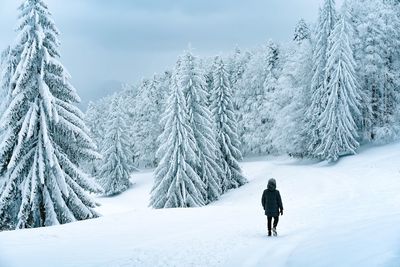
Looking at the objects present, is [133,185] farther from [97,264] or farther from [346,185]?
[97,264]

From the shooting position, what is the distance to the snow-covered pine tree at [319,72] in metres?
41.4

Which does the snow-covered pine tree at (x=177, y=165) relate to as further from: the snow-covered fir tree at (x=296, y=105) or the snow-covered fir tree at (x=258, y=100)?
the snow-covered fir tree at (x=258, y=100)

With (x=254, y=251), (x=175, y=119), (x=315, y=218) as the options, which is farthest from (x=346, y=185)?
(x=254, y=251)

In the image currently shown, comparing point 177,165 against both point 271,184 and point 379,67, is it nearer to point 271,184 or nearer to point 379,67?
point 271,184

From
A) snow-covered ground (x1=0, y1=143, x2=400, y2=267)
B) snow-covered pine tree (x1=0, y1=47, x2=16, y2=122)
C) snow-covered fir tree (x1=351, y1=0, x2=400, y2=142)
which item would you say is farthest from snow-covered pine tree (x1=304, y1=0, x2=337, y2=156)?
snow-covered pine tree (x1=0, y1=47, x2=16, y2=122)

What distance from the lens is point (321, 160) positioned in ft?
138

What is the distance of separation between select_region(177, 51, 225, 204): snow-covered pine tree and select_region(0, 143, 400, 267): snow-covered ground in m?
15.9

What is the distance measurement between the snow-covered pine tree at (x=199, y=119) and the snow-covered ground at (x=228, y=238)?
52.3 ft

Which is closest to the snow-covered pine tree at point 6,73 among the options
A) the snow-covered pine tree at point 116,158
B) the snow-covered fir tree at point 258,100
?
the snow-covered pine tree at point 116,158

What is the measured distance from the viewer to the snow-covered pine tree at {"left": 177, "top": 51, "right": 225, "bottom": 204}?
36750 mm

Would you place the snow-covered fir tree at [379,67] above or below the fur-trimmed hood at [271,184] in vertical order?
above

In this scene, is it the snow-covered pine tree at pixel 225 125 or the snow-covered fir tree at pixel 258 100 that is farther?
the snow-covered fir tree at pixel 258 100

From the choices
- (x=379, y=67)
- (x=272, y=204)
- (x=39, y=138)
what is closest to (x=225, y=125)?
(x=379, y=67)

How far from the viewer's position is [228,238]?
12828 mm
